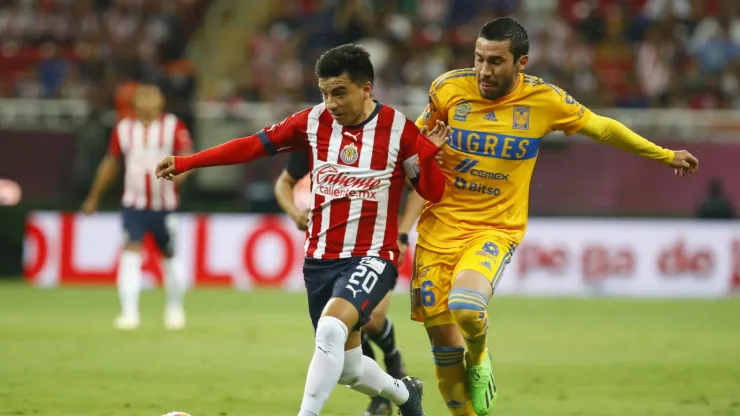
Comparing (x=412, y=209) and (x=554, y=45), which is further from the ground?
(x=554, y=45)

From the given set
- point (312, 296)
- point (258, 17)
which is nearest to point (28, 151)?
point (258, 17)

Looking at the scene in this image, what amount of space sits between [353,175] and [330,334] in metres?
0.90

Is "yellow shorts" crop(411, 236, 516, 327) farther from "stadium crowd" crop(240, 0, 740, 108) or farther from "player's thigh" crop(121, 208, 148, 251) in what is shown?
"stadium crowd" crop(240, 0, 740, 108)

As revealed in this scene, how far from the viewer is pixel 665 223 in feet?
60.0

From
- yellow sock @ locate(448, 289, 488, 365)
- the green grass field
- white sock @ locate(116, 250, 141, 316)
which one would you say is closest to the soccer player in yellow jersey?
yellow sock @ locate(448, 289, 488, 365)

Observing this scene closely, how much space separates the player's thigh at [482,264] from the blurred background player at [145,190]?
22.1 feet

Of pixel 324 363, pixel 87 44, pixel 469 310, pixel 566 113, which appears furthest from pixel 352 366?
pixel 87 44

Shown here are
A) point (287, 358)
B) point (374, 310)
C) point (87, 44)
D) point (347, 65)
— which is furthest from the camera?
point (87, 44)

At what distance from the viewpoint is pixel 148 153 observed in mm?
13328

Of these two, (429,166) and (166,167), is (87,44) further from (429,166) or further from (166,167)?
(429,166)

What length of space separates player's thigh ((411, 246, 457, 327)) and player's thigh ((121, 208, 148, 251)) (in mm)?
6613

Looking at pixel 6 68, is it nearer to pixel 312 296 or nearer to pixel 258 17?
pixel 258 17

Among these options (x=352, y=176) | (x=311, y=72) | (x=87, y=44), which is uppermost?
(x=87, y=44)

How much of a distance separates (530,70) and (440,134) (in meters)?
14.1
